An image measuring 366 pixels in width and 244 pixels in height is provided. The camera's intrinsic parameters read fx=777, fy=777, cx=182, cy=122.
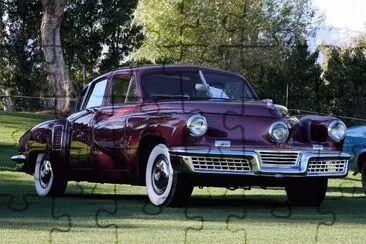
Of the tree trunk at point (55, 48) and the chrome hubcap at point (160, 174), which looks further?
the tree trunk at point (55, 48)

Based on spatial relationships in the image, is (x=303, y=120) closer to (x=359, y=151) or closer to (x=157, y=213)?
(x=157, y=213)

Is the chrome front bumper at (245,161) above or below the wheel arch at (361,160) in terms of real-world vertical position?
above

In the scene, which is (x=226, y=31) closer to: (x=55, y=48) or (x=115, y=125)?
(x=55, y=48)

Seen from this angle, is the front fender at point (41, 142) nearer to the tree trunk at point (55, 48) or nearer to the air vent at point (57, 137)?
the air vent at point (57, 137)

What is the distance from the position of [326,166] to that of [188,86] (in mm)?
2077

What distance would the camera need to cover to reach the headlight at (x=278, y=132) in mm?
8742

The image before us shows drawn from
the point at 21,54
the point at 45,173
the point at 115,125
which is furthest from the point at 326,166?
the point at 21,54

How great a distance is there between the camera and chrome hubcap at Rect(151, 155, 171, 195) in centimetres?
885

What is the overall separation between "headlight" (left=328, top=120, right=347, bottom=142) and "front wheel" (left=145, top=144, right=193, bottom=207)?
183cm

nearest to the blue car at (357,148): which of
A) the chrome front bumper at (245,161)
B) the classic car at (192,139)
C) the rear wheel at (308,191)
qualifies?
the rear wheel at (308,191)

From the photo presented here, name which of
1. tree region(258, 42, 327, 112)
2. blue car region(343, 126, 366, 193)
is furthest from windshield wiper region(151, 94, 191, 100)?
tree region(258, 42, 327, 112)

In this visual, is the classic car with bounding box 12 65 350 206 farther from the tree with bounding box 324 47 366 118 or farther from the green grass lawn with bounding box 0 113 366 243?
the tree with bounding box 324 47 366 118

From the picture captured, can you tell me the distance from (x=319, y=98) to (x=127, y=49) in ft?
55.1

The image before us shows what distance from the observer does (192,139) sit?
8570 mm
